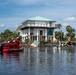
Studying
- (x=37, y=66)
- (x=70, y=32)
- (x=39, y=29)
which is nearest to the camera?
(x=37, y=66)

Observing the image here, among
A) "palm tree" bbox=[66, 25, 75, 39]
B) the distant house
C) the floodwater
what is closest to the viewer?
the floodwater

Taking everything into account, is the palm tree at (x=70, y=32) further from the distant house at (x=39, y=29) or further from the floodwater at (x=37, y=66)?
the floodwater at (x=37, y=66)

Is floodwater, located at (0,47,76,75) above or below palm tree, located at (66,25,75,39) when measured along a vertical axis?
below

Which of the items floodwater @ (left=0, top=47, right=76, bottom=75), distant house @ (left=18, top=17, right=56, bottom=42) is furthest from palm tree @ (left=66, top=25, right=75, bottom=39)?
floodwater @ (left=0, top=47, right=76, bottom=75)

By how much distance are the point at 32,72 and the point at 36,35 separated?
403 ft

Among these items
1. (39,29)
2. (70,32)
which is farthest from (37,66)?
(70,32)

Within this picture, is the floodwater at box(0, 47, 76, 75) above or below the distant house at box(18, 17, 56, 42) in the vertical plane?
below

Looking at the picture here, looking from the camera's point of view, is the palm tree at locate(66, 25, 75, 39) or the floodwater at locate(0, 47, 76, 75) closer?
the floodwater at locate(0, 47, 76, 75)

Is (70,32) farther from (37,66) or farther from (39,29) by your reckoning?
(37,66)

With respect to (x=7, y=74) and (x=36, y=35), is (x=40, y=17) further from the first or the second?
(x=7, y=74)

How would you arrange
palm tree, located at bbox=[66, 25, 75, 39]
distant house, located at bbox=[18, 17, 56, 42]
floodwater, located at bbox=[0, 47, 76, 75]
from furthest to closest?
palm tree, located at bbox=[66, 25, 75, 39] → distant house, located at bbox=[18, 17, 56, 42] → floodwater, located at bbox=[0, 47, 76, 75]

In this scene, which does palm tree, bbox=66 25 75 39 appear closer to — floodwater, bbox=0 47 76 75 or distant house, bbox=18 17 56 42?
distant house, bbox=18 17 56 42

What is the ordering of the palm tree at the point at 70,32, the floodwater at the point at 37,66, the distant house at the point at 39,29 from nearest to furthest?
the floodwater at the point at 37,66 < the distant house at the point at 39,29 < the palm tree at the point at 70,32

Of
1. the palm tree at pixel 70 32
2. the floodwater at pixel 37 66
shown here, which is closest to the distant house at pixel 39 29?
the palm tree at pixel 70 32
